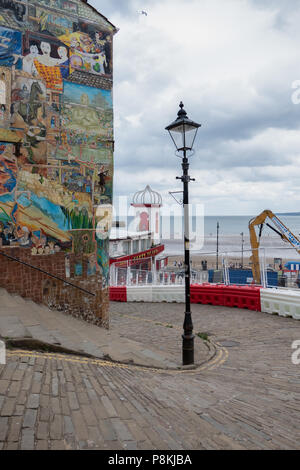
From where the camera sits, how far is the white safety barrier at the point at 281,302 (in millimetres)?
10788

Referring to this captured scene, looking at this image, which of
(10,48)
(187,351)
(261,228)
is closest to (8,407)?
(187,351)

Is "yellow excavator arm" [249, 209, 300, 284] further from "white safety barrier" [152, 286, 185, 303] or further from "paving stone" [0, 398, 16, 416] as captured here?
"paving stone" [0, 398, 16, 416]

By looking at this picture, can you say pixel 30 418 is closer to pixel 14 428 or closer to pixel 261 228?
pixel 14 428

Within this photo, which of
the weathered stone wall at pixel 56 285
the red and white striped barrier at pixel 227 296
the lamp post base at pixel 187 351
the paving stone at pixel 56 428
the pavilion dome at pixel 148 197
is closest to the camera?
the paving stone at pixel 56 428

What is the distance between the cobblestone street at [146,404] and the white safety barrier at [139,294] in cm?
854

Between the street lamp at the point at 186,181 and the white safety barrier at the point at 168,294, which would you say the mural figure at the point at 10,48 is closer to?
the street lamp at the point at 186,181

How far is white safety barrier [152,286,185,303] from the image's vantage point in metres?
15.1

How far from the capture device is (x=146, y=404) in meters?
4.09

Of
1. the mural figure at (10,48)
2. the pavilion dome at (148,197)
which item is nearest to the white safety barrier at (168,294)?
the mural figure at (10,48)

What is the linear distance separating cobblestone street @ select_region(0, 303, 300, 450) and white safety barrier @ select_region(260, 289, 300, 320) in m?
3.80

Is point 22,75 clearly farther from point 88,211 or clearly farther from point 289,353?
point 289,353

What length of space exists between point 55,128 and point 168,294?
930 cm

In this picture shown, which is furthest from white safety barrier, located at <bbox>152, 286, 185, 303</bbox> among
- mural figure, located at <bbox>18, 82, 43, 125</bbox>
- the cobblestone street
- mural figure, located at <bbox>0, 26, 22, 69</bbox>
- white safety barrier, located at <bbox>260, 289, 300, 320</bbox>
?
mural figure, located at <bbox>0, 26, 22, 69</bbox>

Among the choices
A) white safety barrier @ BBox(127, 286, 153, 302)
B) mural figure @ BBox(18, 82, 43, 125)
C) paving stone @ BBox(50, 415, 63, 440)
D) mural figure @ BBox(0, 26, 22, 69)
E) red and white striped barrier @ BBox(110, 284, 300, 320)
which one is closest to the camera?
paving stone @ BBox(50, 415, 63, 440)
